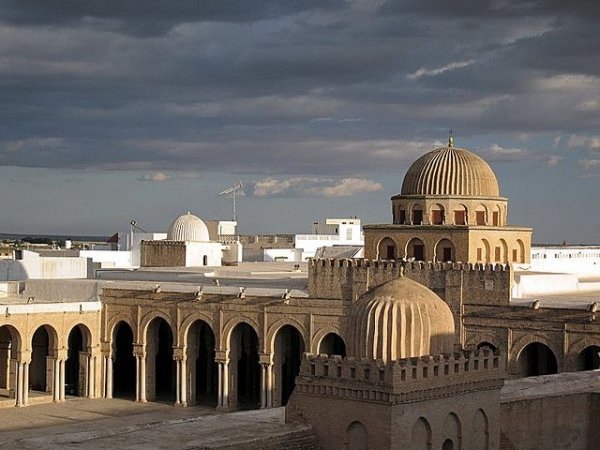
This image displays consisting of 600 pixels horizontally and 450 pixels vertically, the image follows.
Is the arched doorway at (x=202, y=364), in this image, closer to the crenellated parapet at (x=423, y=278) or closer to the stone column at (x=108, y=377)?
the stone column at (x=108, y=377)

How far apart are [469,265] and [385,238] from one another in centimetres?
648

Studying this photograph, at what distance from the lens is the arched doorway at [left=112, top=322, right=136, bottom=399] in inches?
2024

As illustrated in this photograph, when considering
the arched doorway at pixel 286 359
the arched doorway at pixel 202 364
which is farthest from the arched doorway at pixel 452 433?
the arched doorway at pixel 202 364

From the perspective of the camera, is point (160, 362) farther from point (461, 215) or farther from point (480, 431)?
point (480, 431)

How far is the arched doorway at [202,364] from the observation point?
152 feet

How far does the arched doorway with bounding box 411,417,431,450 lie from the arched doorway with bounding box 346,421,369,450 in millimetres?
940

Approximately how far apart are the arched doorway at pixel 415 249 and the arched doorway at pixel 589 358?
8782mm

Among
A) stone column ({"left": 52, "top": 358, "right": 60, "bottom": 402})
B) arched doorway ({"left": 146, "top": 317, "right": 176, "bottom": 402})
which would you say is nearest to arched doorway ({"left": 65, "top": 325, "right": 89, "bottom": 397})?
stone column ({"left": 52, "top": 358, "right": 60, "bottom": 402})

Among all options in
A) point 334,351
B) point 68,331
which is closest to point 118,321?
point 68,331

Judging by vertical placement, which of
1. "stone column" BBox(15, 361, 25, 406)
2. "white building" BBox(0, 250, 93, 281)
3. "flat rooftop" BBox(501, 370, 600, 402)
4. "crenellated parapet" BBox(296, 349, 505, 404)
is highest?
"white building" BBox(0, 250, 93, 281)

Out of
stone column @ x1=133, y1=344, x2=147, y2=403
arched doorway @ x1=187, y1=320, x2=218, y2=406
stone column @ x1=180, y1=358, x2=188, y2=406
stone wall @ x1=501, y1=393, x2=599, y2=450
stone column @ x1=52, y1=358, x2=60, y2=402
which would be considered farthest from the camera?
stone column @ x1=133, y1=344, x2=147, y2=403

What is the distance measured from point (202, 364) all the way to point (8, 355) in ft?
25.8

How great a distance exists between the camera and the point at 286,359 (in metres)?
46.8

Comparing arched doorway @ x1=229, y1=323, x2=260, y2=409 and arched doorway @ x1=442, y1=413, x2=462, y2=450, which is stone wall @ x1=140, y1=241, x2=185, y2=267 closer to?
arched doorway @ x1=229, y1=323, x2=260, y2=409
